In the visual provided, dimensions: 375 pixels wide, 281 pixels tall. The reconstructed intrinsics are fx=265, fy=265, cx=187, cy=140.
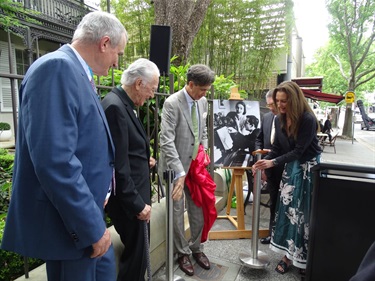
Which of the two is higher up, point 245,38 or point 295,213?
point 245,38

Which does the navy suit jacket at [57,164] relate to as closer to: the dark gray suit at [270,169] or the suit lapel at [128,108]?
the suit lapel at [128,108]

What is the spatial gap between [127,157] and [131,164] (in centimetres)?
14

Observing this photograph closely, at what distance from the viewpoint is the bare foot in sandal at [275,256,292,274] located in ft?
8.80

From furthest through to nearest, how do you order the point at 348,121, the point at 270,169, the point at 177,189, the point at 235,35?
the point at 348,121, the point at 235,35, the point at 270,169, the point at 177,189

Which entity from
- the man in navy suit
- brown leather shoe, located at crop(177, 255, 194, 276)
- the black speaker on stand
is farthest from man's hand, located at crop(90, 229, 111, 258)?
the black speaker on stand

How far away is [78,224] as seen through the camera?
3.54 feet

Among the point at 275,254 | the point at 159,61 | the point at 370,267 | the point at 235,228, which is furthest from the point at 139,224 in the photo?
the point at 235,228

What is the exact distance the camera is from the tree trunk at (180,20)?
5.02 metres

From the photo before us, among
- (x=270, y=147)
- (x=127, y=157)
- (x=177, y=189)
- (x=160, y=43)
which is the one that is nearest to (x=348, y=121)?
(x=270, y=147)

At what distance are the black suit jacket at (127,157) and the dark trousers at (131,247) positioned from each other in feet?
0.28

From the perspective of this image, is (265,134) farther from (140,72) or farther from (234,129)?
(140,72)

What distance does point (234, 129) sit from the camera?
374 cm

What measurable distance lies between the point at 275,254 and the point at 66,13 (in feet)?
38.4

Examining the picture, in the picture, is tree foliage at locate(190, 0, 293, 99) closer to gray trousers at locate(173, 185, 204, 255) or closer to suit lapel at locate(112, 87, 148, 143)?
gray trousers at locate(173, 185, 204, 255)
